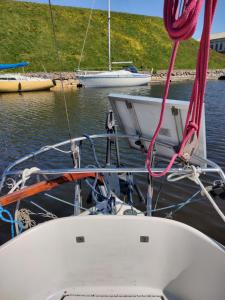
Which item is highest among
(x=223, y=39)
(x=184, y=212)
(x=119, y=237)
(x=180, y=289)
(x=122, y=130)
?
(x=223, y=39)

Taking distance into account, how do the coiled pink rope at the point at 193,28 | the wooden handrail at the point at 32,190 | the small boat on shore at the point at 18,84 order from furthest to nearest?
the small boat on shore at the point at 18,84 < the wooden handrail at the point at 32,190 < the coiled pink rope at the point at 193,28

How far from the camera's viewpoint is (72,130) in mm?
14773

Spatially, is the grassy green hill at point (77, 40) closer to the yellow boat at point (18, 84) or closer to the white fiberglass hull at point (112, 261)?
the yellow boat at point (18, 84)

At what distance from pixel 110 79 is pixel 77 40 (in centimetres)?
2047

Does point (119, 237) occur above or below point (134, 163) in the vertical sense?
above

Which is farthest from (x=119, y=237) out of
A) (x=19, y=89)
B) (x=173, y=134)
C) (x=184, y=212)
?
(x=19, y=89)

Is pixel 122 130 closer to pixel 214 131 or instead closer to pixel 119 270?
pixel 119 270

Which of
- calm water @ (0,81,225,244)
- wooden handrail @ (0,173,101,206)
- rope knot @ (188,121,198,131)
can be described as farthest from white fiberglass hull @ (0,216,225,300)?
calm water @ (0,81,225,244)

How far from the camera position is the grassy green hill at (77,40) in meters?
44.1

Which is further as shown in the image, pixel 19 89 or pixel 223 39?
pixel 223 39

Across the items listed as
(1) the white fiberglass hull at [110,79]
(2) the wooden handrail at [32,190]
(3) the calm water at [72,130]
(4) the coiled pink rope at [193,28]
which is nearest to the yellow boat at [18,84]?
(3) the calm water at [72,130]

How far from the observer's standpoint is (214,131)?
44.5 ft

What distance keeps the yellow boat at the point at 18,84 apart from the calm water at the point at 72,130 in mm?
3987

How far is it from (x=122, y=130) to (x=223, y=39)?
104160 millimetres
